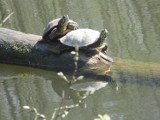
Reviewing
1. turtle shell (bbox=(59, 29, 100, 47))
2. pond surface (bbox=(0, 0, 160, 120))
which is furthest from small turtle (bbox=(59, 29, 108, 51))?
pond surface (bbox=(0, 0, 160, 120))

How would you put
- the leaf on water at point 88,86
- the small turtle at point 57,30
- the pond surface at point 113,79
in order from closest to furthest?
1. the pond surface at point 113,79
2. the leaf on water at point 88,86
3. the small turtle at point 57,30

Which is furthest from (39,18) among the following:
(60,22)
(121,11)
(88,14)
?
(60,22)

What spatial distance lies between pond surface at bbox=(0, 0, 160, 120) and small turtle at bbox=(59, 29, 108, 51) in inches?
11.2

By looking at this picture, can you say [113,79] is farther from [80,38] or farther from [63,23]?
[63,23]

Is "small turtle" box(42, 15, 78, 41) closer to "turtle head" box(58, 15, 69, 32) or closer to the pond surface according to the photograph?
"turtle head" box(58, 15, 69, 32)

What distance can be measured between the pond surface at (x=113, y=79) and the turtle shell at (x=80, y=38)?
1.15 ft

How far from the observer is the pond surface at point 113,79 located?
3.67 m

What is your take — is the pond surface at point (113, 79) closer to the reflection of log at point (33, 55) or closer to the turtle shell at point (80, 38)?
the reflection of log at point (33, 55)

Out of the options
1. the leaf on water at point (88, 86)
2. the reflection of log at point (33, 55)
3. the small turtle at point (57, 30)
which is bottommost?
the leaf on water at point (88, 86)

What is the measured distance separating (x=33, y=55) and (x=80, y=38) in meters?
0.59

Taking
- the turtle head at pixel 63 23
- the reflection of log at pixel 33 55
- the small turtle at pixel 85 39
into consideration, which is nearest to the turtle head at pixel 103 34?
the small turtle at pixel 85 39

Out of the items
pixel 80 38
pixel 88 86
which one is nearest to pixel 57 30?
pixel 80 38

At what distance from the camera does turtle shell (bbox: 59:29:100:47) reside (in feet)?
15.5

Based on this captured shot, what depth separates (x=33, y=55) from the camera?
504 centimetres
